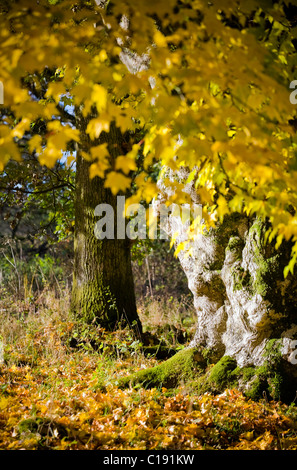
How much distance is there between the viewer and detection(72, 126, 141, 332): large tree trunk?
4777mm

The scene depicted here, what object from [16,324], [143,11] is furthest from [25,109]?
[16,324]

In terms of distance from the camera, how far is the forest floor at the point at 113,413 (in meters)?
2.46

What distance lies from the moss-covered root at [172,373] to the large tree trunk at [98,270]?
117 cm

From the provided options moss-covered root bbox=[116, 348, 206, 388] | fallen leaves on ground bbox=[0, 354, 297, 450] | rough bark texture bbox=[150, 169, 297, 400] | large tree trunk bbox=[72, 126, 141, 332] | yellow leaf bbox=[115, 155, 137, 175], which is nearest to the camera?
yellow leaf bbox=[115, 155, 137, 175]

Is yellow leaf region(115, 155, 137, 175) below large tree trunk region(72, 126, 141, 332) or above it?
above

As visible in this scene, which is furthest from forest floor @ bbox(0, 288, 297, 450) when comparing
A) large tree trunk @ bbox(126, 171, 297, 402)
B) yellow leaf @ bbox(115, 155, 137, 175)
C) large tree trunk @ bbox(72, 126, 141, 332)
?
yellow leaf @ bbox(115, 155, 137, 175)

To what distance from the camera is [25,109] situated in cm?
171

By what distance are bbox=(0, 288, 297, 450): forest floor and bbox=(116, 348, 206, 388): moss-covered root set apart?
10 cm

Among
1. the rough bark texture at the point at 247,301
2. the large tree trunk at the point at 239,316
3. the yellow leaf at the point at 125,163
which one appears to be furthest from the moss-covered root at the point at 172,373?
the yellow leaf at the point at 125,163

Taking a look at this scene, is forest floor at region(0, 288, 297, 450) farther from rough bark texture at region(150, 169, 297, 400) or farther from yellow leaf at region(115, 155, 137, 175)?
yellow leaf at region(115, 155, 137, 175)

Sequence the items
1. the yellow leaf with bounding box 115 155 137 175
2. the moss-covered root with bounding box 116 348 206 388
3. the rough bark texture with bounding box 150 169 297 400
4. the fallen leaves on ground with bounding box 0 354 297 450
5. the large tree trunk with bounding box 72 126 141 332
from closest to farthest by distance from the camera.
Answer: the yellow leaf with bounding box 115 155 137 175 < the fallen leaves on ground with bounding box 0 354 297 450 < the rough bark texture with bounding box 150 169 297 400 < the moss-covered root with bounding box 116 348 206 388 < the large tree trunk with bounding box 72 126 141 332

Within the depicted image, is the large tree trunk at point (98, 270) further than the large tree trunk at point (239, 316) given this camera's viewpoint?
Yes

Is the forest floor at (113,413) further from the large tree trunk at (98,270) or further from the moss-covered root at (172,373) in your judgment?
the large tree trunk at (98,270)
